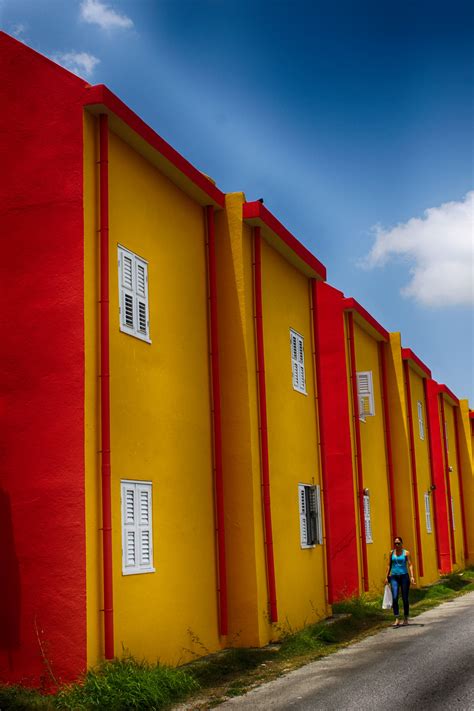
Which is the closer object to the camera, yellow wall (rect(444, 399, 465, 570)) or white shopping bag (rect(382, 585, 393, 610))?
white shopping bag (rect(382, 585, 393, 610))

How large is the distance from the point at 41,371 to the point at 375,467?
1599 centimetres

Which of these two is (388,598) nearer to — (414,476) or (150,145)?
(150,145)

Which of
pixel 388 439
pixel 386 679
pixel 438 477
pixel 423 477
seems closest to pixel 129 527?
pixel 386 679

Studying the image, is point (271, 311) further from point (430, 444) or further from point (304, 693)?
point (430, 444)

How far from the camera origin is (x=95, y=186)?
37.4 feet

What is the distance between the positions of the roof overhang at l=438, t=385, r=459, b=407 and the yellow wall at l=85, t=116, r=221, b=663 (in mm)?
23833

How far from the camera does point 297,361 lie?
1806 cm

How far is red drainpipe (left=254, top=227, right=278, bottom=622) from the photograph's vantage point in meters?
14.8

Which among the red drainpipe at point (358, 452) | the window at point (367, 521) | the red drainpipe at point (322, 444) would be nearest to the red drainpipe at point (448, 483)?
the window at point (367, 521)

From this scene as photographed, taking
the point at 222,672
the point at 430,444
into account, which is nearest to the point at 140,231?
the point at 222,672

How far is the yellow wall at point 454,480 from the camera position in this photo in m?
38.3

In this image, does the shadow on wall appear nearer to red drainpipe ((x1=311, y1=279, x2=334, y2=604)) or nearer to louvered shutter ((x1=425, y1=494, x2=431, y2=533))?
red drainpipe ((x1=311, y1=279, x2=334, y2=604))

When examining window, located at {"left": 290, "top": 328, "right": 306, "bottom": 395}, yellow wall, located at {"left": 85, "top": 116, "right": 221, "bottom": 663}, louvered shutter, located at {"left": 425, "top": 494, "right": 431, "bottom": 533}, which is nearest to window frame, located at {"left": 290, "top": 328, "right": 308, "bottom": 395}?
window, located at {"left": 290, "top": 328, "right": 306, "bottom": 395}

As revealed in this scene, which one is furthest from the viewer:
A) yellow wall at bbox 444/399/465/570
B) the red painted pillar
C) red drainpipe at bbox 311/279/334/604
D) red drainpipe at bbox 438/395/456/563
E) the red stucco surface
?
yellow wall at bbox 444/399/465/570
